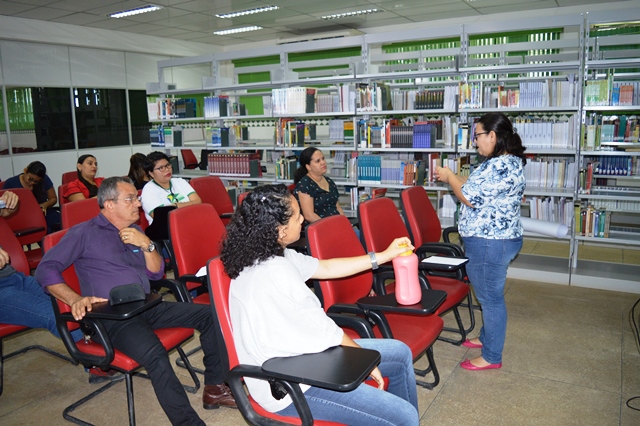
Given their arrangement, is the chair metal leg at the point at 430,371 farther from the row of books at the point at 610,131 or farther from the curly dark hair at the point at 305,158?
the row of books at the point at 610,131

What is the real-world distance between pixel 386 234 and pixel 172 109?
5.18m

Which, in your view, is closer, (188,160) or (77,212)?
(77,212)

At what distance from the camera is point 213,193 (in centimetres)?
481

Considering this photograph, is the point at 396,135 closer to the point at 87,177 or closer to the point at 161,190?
the point at 161,190

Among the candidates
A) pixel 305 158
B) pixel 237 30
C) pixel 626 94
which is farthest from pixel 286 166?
pixel 237 30

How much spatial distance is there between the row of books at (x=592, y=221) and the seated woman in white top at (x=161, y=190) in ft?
11.4

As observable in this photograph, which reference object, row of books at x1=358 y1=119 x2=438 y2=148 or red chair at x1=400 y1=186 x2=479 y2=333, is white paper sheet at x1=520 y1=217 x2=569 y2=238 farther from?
row of books at x1=358 y1=119 x2=438 y2=148

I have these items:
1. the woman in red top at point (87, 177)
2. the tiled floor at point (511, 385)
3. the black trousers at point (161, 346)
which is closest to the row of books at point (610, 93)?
the tiled floor at point (511, 385)

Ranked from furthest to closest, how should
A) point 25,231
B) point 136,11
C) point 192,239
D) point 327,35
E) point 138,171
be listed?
point 327,35, point 136,11, point 138,171, point 25,231, point 192,239

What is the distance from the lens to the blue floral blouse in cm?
277

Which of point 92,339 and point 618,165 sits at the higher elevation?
point 618,165

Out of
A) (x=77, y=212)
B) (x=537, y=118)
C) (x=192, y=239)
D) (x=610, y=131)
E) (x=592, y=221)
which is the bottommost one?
(x=592, y=221)

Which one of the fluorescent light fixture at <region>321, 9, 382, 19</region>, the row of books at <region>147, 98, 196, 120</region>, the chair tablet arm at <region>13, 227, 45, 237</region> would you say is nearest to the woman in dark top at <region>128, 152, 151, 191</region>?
the chair tablet arm at <region>13, 227, 45, 237</region>

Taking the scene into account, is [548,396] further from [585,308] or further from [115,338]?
[115,338]
